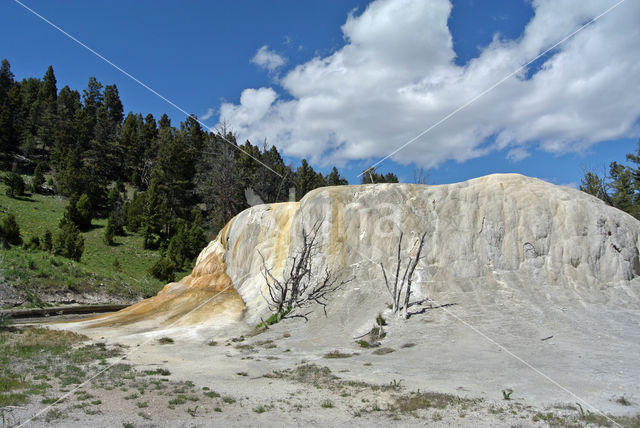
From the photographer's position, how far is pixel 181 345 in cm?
1909

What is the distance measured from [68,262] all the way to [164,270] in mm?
10056

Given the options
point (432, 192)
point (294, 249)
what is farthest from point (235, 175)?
point (432, 192)

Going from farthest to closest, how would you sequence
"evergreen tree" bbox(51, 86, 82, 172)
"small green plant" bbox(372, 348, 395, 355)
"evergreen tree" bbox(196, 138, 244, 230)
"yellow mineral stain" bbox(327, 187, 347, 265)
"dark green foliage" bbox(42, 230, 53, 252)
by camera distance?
1. "evergreen tree" bbox(51, 86, 82, 172)
2. "evergreen tree" bbox(196, 138, 244, 230)
3. "dark green foliage" bbox(42, 230, 53, 252)
4. "yellow mineral stain" bbox(327, 187, 347, 265)
5. "small green plant" bbox(372, 348, 395, 355)

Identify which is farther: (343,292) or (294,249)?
(294,249)

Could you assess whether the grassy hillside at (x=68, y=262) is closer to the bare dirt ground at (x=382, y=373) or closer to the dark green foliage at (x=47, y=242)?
the dark green foliage at (x=47, y=242)

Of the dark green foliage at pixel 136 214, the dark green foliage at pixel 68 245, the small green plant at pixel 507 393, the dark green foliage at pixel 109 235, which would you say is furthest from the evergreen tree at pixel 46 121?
the small green plant at pixel 507 393

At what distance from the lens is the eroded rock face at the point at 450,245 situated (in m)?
22.2

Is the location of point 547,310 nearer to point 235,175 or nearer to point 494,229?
point 494,229

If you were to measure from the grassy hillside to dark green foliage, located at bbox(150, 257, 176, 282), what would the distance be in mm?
788

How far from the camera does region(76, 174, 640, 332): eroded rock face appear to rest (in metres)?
22.2

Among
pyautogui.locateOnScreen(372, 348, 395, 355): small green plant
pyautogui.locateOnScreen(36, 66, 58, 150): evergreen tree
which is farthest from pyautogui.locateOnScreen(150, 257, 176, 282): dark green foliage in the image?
pyautogui.locateOnScreen(36, 66, 58, 150): evergreen tree

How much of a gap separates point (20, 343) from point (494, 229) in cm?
2237

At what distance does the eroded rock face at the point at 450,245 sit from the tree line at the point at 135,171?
45.1 ft

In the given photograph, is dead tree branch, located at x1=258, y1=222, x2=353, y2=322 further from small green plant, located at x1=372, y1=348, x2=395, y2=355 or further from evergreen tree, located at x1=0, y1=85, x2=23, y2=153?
evergreen tree, located at x1=0, y1=85, x2=23, y2=153
